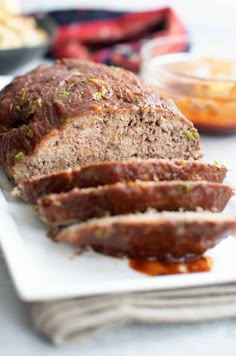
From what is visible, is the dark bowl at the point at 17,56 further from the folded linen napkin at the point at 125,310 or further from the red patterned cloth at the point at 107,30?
the folded linen napkin at the point at 125,310

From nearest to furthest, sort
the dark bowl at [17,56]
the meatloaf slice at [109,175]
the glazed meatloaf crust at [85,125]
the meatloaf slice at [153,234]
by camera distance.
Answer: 1. the meatloaf slice at [153,234]
2. the meatloaf slice at [109,175]
3. the glazed meatloaf crust at [85,125]
4. the dark bowl at [17,56]

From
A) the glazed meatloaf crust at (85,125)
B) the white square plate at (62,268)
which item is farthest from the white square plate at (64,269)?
the glazed meatloaf crust at (85,125)

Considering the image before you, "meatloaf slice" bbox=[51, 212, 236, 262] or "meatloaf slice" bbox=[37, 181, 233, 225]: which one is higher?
"meatloaf slice" bbox=[37, 181, 233, 225]

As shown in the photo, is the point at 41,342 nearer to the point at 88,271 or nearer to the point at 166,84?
the point at 88,271

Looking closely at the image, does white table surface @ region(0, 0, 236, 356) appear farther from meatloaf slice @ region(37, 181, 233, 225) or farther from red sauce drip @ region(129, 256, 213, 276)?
meatloaf slice @ region(37, 181, 233, 225)

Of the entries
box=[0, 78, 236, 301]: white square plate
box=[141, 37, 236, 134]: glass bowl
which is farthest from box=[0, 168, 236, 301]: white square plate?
box=[141, 37, 236, 134]: glass bowl

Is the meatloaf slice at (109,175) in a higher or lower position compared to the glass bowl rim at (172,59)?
higher

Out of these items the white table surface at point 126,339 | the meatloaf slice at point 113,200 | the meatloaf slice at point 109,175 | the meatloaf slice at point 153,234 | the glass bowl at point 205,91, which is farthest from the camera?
the glass bowl at point 205,91
